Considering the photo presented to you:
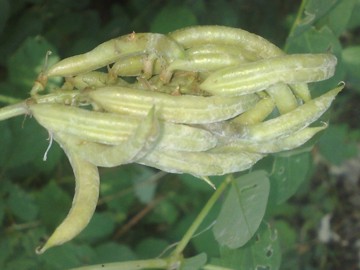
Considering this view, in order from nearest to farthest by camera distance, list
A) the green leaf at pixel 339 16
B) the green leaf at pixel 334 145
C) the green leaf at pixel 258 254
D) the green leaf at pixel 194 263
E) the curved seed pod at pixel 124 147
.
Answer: the curved seed pod at pixel 124 147, the green leaf at pixel 194 263, the green leaf at pixel 258 254, the green leaf at pixel 339 16, the green leaf at pixel 334 145

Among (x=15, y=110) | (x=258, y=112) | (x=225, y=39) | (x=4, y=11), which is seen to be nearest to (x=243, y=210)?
(x=258, y=112)

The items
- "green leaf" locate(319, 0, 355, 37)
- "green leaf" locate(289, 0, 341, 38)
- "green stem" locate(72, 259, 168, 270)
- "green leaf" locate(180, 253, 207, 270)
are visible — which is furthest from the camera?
"green leaf" locate(319, 0, 355, 37)

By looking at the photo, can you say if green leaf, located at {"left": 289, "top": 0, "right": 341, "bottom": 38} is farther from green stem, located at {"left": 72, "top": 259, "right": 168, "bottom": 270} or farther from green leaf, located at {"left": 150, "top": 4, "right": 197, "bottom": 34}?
green stem, located at {"left": 72, "top": 259, "right": 168, "bottom": 270}

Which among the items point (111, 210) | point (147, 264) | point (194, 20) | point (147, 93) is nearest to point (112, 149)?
point (147, 93)

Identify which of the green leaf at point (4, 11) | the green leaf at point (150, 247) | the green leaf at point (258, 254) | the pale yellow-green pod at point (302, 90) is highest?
the pale yellow-green pod at point (302, 90)

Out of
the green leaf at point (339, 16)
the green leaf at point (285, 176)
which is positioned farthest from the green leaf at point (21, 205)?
the green leaf at point (339, 16)

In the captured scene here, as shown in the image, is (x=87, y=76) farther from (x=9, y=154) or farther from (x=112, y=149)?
(x=9, y=154)

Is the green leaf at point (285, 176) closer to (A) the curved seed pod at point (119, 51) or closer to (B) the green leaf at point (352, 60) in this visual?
(B) the green leaf at point (352, 60)

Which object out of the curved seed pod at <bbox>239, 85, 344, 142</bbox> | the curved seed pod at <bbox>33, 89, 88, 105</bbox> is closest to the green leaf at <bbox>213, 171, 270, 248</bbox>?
the curved seed pod at <bbox>239, 85, 344, 142</bbox>
